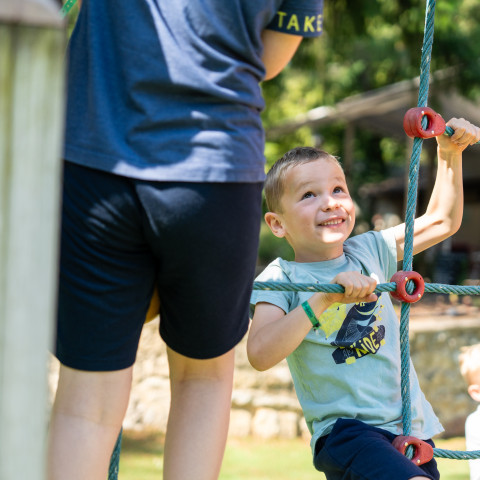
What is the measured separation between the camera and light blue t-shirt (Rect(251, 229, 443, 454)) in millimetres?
1781

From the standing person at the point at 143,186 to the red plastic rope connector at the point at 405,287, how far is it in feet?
2.20

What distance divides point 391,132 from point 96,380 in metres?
11.5

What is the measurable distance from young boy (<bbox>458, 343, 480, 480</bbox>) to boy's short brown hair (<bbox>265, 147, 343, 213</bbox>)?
935 mm

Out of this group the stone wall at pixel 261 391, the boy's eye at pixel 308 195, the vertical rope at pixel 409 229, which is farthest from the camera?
the stone wall at pixel 261 391

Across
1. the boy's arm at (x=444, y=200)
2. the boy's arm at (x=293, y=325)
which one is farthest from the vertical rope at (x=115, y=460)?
the boy's arm at (x=444, y=200)

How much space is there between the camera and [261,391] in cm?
581

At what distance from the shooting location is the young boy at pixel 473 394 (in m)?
2.29

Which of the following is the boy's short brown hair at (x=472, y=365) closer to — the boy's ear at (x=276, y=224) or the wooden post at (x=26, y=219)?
the boy's ear at (x=276, y=224)

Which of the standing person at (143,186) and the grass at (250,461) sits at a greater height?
the standing person at (143,186)

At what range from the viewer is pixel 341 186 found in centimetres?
190

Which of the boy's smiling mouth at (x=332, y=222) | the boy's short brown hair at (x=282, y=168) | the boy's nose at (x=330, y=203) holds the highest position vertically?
the boy's short brown hair at (x=282, y=168)

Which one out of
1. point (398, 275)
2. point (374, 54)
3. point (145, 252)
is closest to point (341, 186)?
point (398, 275)

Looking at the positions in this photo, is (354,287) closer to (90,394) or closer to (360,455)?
(360,455)

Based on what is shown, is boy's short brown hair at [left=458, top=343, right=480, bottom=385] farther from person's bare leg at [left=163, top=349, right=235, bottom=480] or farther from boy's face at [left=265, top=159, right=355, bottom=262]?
person's bare leg at [left=163, top=349, right=235, bottom=480]
